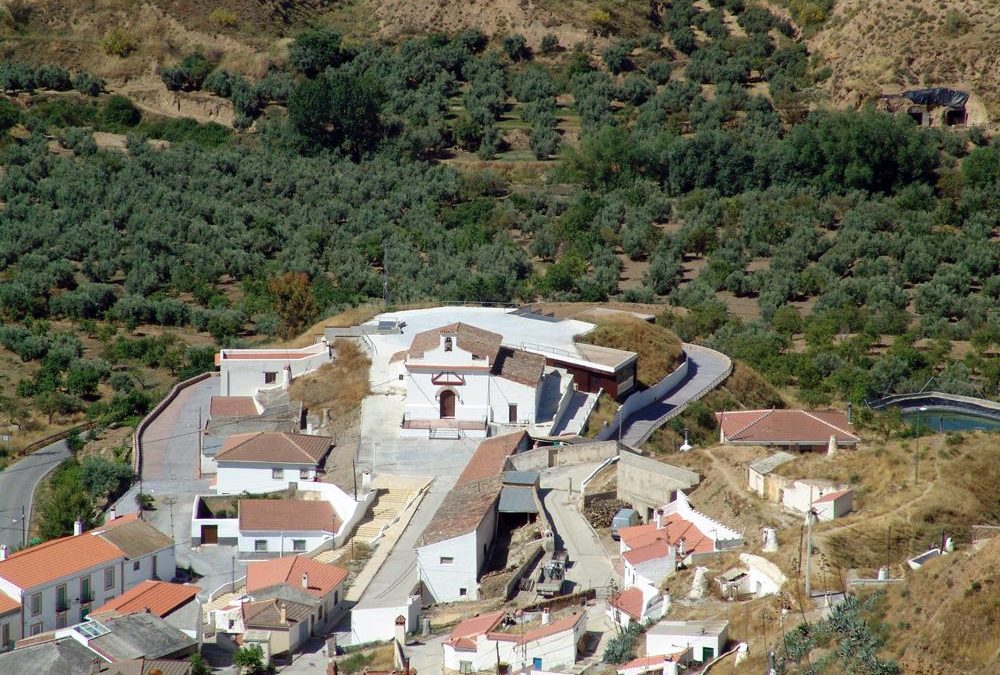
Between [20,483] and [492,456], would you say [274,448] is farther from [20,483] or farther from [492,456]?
[20,483]

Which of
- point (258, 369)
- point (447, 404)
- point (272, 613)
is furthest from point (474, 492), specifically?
point (258, 369)

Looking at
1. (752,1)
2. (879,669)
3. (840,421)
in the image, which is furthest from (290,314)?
(752,1)

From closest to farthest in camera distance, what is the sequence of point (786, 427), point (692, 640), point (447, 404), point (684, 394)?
1. point (692, 640)
2. point (786, 427)
3. point (447, 404)
4. point (684, 394)

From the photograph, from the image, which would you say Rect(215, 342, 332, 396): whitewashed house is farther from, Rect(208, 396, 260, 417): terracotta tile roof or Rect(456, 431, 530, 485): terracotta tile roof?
Rect(456, 431, 530, 485): terracotta tile roof

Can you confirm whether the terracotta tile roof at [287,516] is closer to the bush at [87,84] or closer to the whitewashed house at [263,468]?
the whitewashed house at [263,468]

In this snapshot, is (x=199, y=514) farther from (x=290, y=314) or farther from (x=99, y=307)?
(x=99, y=307)

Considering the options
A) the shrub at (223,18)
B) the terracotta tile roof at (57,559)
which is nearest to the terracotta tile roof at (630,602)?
the terracotta tile roof at (57,559)

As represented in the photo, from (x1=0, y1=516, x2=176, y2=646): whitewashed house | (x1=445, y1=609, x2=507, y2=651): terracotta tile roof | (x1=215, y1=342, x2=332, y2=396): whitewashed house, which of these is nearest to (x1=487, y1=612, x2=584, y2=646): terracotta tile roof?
(x1=445, y1=609, x2=507, y2=651): terracotta tile roof
